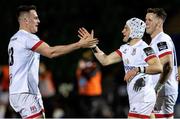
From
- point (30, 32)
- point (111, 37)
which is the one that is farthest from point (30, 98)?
point (111, 37)

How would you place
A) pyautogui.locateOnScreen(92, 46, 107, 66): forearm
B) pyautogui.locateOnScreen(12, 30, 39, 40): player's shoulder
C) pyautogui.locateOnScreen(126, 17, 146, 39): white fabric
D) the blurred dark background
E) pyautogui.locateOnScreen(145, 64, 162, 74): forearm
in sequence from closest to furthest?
1. pyautogui.locateOnScreen(145, 64, 162, 74): forearm
2. pyautogui.locateOnScreen(12, 30, 39, 40): player's shoulder
3. pyautogui.locateOnScreen(126, 17, 146, 39): white fabric
4. pyautogui.locateOnScreen(92, 46, 107, 66): forearm
5. the blurred dark background

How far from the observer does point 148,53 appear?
1080 centimetres

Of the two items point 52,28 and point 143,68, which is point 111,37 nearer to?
point 52,28

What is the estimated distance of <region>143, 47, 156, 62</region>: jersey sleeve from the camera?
10.8 meters

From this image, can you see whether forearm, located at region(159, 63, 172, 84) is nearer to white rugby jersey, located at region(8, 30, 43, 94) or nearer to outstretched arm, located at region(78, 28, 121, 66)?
outstretched arm, located at region(78, 28, 121, 66)

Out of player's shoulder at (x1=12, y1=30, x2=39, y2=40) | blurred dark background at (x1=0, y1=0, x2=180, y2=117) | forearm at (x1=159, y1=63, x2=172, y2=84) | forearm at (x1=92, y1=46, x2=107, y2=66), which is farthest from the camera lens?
blurred dark background at (x1=0, y1=0, x2=180, y2=117)

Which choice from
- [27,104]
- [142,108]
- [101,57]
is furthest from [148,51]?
[27,104]

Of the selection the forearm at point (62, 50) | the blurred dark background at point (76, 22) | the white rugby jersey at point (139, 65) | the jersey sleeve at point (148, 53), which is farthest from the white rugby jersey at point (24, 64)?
the blurred dark background at point (76, 22)

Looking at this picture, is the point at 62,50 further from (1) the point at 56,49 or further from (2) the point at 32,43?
(2) the point at 32,43

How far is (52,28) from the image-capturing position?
2364 cm

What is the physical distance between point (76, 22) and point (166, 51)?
39.7ft

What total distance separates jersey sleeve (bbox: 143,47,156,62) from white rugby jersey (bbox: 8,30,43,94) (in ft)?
4.95

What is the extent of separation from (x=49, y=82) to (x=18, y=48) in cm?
842

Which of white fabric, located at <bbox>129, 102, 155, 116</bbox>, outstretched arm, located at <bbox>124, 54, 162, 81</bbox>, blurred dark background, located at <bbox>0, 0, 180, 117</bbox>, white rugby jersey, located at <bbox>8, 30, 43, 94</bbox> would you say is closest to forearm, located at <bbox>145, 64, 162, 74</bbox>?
outstretched arm, located at <bbox>124, 54, 162, 81</bbox>
